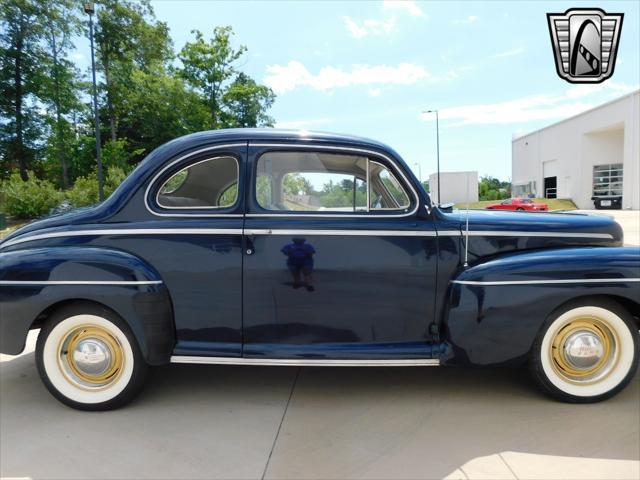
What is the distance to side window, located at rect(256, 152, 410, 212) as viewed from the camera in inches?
112

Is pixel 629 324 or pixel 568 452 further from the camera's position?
pixel 629 324

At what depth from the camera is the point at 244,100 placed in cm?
2855

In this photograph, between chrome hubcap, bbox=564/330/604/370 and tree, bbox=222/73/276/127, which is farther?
tree, bbox=222/73/276/127

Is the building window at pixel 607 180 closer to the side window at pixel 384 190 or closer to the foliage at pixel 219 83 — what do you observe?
the foliage at pixel 219 83

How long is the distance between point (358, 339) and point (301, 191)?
111 centimetres

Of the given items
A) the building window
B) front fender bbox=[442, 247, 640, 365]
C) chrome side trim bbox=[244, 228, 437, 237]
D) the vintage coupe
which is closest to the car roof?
the vintage coupe

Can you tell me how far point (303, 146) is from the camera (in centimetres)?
287

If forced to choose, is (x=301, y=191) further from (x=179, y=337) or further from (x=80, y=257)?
(x=80, y=257)

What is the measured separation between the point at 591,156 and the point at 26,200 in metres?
40.4

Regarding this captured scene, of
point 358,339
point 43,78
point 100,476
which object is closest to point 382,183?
point 358,339

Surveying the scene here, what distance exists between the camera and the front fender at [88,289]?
8.68 feet

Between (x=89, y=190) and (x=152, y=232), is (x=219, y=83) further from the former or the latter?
(x=152, y=232)

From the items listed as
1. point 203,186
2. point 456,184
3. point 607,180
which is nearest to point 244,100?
point 456,184

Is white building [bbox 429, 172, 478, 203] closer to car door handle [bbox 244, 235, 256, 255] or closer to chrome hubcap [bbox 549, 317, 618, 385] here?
chrome hubcap [bbox 549, 317, 618, 385]
